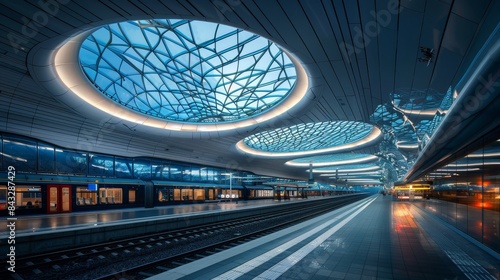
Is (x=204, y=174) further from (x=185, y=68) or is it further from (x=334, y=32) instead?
(x=334, y=32)

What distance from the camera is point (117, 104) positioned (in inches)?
1001

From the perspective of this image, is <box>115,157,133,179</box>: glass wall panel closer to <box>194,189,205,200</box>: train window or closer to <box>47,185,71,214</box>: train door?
<box>47,185,71,214</box>: train door

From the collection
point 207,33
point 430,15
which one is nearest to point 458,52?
point 430,15

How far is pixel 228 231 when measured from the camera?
729 inches

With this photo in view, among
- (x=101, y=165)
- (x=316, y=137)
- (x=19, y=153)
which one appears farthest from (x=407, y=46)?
(x=316, y=137)

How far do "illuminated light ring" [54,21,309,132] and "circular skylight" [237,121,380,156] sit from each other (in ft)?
27.8

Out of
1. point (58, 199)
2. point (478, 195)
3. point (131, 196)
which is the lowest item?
point (131, 196)

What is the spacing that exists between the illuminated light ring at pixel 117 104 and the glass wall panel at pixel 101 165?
22.2 ft

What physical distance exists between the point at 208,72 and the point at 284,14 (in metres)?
12.5

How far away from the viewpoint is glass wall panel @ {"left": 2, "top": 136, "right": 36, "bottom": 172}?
2308cm

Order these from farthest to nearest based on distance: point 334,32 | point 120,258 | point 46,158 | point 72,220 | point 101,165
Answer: point 101,165 → point 46,158 → point 72,220 → point 120,258 → point 334,32

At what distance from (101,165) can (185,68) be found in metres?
17.2

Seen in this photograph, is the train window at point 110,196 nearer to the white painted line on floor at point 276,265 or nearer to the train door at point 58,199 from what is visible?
the train door at point 58,199

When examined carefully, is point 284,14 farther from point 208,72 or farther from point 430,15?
point 208,72
